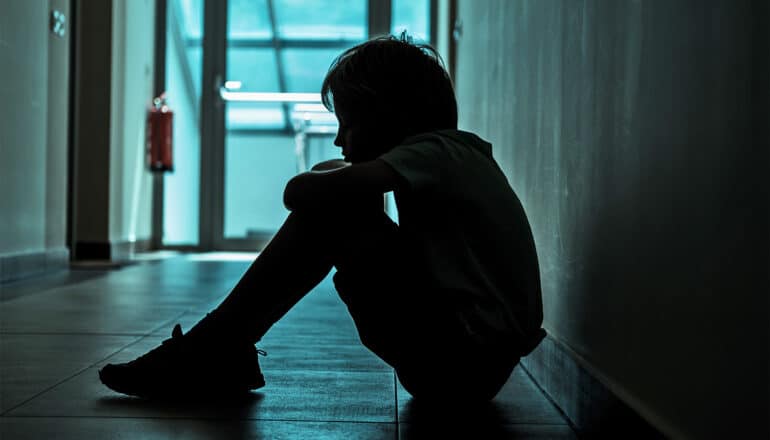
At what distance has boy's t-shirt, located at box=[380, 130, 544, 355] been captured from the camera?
45.1 inches

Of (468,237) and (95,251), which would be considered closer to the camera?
(468,237)

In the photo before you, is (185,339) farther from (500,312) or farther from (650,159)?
(650,159)

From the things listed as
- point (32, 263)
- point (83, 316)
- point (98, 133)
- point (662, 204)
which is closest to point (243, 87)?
point (98, 133)

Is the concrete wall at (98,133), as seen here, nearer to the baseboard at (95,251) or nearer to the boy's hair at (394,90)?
the baseboard at (95,251)

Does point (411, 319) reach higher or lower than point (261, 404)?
higher

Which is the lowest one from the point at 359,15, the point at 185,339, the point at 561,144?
the point at 185,339

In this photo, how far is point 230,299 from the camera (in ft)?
4.25

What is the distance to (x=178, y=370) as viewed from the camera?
1.32 metres

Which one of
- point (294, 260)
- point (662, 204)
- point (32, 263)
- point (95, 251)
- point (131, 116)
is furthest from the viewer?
point (131, 116)

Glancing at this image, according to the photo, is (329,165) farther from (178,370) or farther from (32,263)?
(32,263)

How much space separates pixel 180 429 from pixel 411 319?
1.11 ft

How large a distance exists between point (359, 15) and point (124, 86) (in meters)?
1.76

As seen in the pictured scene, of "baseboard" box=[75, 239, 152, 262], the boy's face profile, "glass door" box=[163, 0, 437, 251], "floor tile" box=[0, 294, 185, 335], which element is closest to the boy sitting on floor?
the boy's face profile

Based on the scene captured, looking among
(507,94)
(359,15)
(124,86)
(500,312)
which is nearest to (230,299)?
(500,312)
